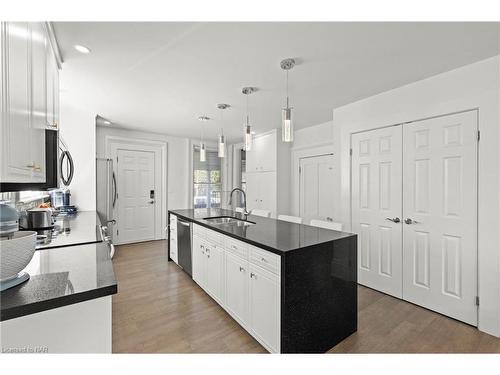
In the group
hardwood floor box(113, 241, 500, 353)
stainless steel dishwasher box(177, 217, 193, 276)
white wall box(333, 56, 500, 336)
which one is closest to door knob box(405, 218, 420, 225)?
white wall box(333, 56, 500, 336)

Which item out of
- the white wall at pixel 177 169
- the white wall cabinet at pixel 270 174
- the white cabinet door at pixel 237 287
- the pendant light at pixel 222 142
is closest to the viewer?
the white cabinet door at pixel 237 287

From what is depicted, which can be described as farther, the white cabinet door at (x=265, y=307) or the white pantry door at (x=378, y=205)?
the white pantry door at (x=378, y=205)

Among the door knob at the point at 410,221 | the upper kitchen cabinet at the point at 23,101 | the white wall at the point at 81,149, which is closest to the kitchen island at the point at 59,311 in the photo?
the upper kitchen cabinet at the point at 23,101

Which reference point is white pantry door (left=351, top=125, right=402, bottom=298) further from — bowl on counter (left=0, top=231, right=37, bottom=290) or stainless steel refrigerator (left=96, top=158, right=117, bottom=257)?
stainless steel refrigerator (left=96, top=158, right=117, bottom=257)

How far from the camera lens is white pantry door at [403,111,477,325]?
2.12 meters

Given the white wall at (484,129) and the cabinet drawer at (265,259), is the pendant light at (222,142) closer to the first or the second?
the cabinet drawer at (265,259)

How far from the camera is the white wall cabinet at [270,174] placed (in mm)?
4598

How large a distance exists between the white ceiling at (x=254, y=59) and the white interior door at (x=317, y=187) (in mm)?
1155

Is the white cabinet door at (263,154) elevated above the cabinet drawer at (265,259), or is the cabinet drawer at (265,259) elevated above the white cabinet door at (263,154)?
the white cabinet door at (263,154)

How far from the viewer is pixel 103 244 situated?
1619 mm

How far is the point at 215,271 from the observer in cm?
242

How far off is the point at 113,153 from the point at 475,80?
5.39m

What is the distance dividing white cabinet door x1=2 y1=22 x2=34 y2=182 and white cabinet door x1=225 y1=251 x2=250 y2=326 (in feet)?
4.88

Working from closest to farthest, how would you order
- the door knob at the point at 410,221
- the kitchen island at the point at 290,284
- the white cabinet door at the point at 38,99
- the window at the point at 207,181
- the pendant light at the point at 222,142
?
the white cabinet door at the point at 38,99
the kitchen island at the point at 290,284
the door knob at the point at 410,221
the pendant light at the point at 222,142
the window at the point at 207,181
